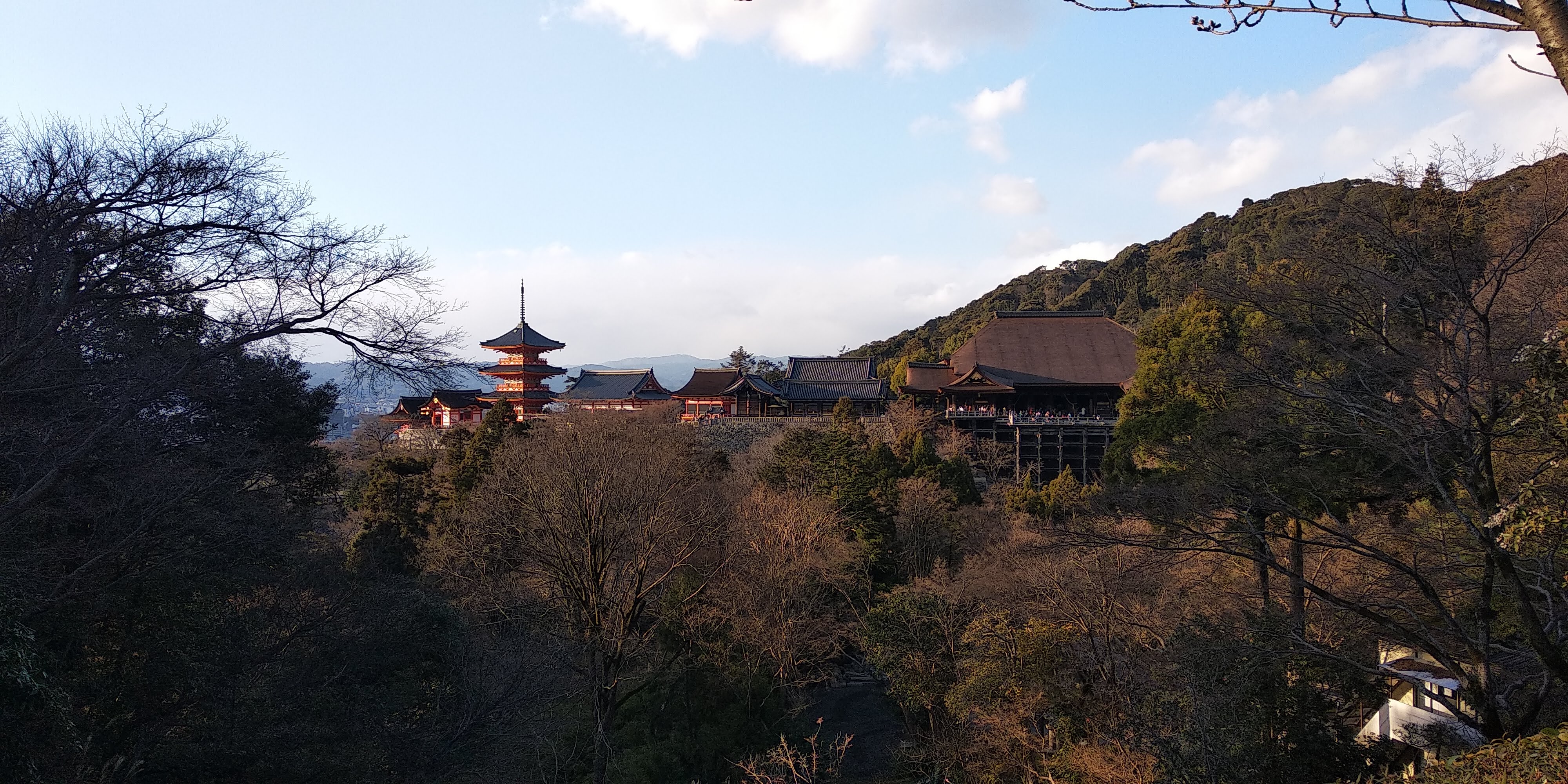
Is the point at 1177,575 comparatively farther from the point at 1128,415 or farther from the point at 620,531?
the point at 620,531

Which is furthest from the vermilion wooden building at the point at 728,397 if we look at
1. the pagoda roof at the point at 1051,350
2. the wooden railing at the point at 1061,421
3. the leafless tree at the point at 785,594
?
the leafless tree at the point at 785,594

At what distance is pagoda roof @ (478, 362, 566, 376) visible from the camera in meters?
25.7

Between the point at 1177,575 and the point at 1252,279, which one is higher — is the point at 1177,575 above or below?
below

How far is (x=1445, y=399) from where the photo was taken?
477 centimetres

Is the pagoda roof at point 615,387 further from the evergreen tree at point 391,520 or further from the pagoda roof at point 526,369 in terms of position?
the evergreen tree at point 391,520

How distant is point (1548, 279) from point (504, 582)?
12.4 metres

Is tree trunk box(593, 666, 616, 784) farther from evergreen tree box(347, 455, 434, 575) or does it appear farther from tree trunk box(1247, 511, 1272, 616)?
tree trunk box(1247, 511, 1272, 616)

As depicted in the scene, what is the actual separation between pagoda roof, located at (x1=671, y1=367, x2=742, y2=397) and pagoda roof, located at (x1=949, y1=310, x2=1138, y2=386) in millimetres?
7073

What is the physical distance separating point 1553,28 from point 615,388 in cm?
2635

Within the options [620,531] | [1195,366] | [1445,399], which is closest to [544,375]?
[620,531]

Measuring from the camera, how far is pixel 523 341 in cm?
2589

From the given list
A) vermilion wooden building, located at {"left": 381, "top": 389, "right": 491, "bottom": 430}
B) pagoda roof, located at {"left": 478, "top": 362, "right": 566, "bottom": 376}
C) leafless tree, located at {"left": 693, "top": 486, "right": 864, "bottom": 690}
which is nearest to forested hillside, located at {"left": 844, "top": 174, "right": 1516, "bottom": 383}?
pagoda roof, located at {"left": 478, "top": 362, "right": 566, "bottom": 376}

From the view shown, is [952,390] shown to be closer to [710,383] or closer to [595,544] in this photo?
[710,383]

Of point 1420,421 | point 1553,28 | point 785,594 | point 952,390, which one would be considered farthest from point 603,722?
point 952,390
